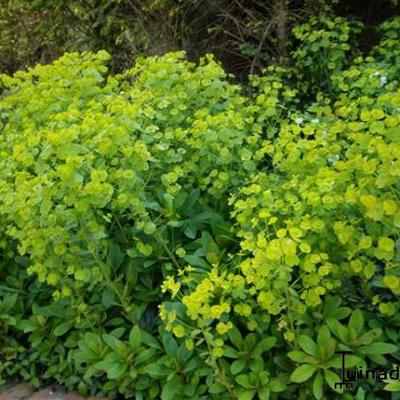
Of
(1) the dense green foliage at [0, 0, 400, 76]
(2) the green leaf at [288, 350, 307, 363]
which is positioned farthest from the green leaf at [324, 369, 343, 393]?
(1) the dense green foliage at [0, 0, 400, 76]

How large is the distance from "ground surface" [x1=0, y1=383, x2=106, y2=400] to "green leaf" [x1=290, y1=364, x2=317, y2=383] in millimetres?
1184

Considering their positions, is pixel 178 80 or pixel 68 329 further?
pixel 178 80

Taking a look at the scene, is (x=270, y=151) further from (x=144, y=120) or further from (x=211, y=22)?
(x=211, y=22)

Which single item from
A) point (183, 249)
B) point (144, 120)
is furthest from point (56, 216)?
point (144, 120)

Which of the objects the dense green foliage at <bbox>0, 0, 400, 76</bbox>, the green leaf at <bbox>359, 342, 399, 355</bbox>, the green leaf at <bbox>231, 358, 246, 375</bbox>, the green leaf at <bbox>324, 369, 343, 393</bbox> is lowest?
the green leaf at <bbox>231, 358, 246, 375</bbox>

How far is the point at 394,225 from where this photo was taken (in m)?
1.94

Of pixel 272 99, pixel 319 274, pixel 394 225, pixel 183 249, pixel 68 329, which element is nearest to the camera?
pixel 394 225

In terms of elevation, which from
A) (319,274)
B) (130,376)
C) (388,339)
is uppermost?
(319,274)

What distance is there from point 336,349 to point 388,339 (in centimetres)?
23

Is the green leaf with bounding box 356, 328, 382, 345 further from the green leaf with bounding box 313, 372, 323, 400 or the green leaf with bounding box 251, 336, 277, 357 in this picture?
the green leaf with bounding box 251, 336, 277, 357

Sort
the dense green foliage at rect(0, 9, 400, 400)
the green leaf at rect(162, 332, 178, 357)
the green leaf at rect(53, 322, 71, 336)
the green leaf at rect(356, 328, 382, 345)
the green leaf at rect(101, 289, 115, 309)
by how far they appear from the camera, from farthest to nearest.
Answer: the green leaf at rect(53, 322, 71, 336) < the green leaf at rect(101, 289, 115, 309) < the green leaf at rect(162, 332, 178, 357) < the green leaf at rect(356, 328, 382, 345) < the dense green foliage at rect(0, 9, 400, 400)

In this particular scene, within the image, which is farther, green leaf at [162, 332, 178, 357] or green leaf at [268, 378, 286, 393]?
green leaf at [162, 332, 178, 357]

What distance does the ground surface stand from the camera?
2.89m

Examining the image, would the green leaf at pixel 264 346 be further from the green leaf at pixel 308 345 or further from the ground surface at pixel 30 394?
the ground surface at pixel 30 394
